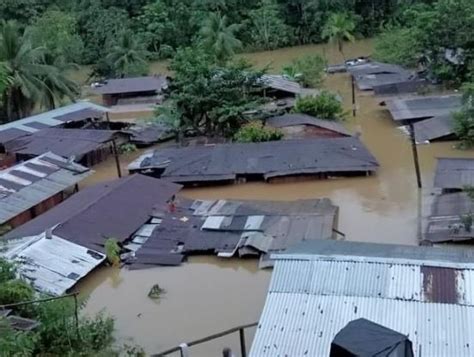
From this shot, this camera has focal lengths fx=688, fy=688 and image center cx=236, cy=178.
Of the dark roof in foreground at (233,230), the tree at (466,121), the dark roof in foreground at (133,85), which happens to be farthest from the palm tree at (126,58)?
the dark roof in foreground at (233,230)

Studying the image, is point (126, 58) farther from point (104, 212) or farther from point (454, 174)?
point (454, 174)

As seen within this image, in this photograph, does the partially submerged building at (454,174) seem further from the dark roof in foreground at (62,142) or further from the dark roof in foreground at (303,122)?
the dark roof in foreground at (62,142)

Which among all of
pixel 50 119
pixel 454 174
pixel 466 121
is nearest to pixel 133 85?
pixel 50 119

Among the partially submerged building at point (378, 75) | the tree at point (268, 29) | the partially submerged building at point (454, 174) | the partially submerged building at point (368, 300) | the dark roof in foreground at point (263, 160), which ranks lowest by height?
the dark roof in foreground at point (263, 160)

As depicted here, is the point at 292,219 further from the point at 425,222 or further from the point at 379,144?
the point at 379,144

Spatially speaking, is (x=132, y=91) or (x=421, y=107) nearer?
(x=421, y=107)

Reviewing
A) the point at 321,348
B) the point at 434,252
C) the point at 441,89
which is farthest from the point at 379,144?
the point at 321,348
